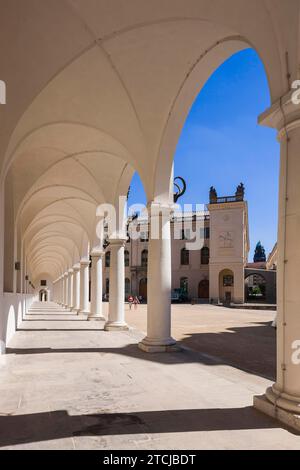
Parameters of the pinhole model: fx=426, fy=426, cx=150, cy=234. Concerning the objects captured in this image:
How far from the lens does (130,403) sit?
546 centimetres

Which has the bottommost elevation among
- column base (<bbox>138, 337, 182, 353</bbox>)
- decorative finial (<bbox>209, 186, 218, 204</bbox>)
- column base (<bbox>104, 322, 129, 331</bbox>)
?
column base (<bbox>104, 322, 129, 331</bbox>)

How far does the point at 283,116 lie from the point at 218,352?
710 centimetres

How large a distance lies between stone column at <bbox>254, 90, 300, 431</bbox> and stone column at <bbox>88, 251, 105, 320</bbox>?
14594 millimetres

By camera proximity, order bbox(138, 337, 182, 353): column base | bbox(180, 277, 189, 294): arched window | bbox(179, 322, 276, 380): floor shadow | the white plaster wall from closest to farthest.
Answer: bbox(179, 322, 276, 380): floor shadow, the white plaster wall, bbox(138, 337, 182, 353): column base, bbox(180, 277, 189, 294): arched window

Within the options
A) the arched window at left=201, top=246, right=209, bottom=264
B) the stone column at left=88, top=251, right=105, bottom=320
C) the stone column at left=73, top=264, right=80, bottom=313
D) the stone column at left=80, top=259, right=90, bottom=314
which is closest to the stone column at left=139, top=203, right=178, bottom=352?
the stone column at left=88, top=251, right=105, bottom=320

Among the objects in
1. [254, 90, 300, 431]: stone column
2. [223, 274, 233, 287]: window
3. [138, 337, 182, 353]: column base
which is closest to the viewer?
[254, 90, 300, 431]: stone column

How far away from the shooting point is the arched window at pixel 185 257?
2199 inches

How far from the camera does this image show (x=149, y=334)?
33.3 ft

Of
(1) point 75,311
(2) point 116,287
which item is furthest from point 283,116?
(1) point 75,311

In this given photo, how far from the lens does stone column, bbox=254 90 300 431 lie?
4590mm

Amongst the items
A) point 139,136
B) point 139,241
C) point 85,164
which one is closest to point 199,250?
point 139,241

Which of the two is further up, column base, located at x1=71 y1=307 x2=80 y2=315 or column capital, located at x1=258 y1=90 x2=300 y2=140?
column capital, located at x1=258 y1=90 x2=300 y2=140

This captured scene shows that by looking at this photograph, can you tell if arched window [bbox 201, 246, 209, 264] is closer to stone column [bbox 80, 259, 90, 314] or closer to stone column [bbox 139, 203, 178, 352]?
stone column [bbox 80, 259, 90, 314]
